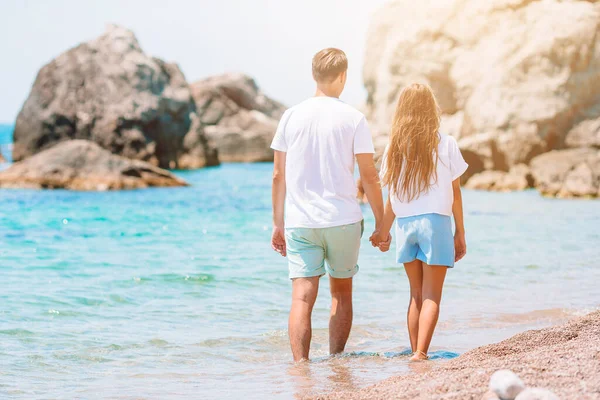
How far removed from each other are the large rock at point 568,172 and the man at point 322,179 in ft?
66.5

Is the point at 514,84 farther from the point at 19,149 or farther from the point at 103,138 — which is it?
the point at 19,149

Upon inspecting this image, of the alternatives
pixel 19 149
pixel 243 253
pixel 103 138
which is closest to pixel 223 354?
pixel 243 253

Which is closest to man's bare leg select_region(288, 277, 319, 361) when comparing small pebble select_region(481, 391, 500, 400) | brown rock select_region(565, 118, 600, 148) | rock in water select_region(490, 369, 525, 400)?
small pebble select_region(481, 391, 500, 400)

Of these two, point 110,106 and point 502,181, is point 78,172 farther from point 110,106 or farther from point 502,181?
point 110,106

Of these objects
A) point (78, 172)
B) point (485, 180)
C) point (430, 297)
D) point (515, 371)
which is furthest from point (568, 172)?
point (515, 371)

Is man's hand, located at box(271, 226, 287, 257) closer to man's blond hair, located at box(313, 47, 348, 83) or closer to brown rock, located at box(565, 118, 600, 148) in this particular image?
man's blond hair, located at box(313, 47, 348, 83)

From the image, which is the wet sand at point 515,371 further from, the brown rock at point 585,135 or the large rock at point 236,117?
the large rock at point 236,117

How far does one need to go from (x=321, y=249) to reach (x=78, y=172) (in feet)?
66.8

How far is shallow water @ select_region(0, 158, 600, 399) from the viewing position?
5.32 metres

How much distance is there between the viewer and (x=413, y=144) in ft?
16.9

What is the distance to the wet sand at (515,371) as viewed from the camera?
3.60 meters

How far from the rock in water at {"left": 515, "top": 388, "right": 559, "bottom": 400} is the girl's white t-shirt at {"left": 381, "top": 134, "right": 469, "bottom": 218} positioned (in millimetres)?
2094

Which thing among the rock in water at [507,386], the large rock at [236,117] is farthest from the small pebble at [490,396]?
the large rock at [236,117]

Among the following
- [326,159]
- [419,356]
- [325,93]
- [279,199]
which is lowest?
[419,356]
